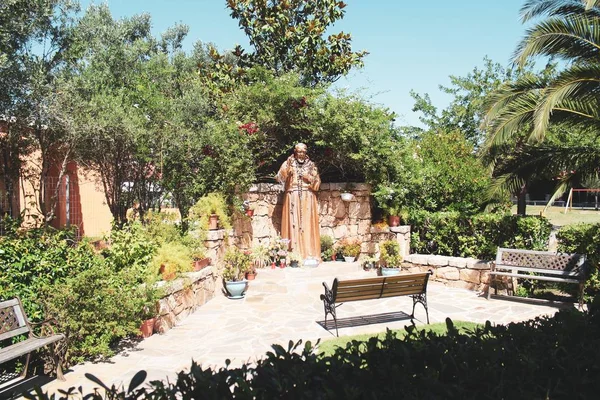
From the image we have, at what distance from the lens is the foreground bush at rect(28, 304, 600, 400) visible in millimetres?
1983

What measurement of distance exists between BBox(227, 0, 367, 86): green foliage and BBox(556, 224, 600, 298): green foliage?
32.2 ft

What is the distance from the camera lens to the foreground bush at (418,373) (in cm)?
198

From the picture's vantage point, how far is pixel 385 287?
6680mm

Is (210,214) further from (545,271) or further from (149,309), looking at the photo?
(545,271)

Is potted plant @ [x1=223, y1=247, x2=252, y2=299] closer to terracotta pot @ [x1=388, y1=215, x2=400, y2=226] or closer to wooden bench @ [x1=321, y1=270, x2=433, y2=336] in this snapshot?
wooden bench @ [x1=321, y1=270, x2=433, y2=336]

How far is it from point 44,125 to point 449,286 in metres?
10.3

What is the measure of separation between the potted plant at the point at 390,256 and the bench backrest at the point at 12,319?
7358 millimetres

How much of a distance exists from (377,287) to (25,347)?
4.50 meters

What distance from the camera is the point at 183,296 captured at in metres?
7.49

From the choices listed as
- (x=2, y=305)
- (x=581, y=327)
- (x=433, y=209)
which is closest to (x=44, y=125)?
(x=2, y=305)

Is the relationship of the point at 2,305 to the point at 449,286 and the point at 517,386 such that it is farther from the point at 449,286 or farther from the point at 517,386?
the point at 449,286

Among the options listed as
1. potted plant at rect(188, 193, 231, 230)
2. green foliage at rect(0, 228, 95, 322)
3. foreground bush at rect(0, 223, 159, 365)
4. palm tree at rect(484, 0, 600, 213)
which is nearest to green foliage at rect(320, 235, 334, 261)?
potted plant at rect(188, 193, 231, 230)

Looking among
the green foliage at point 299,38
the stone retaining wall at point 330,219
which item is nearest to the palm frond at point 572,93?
the stone retaining wall at point 330,219

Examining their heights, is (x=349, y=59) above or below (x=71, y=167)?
above
